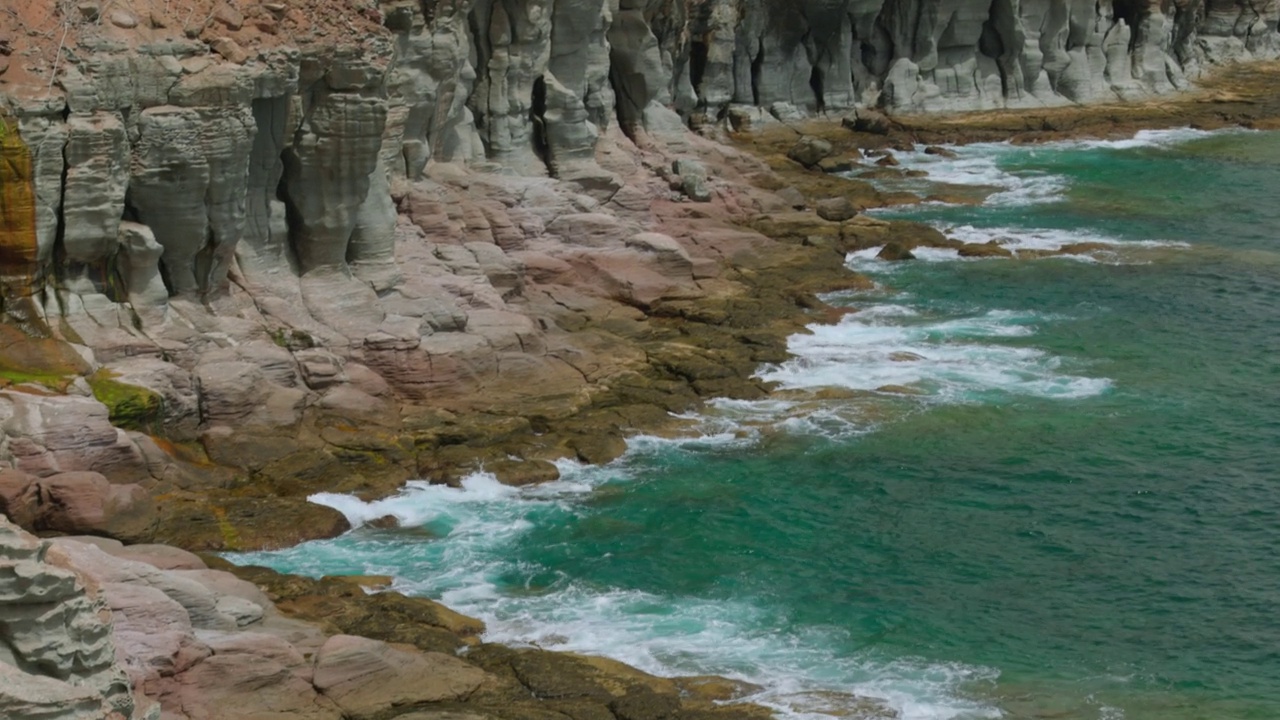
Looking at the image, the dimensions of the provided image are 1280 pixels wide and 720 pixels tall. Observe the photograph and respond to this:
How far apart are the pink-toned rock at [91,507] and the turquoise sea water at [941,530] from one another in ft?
7.68

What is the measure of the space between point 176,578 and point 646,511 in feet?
40.1

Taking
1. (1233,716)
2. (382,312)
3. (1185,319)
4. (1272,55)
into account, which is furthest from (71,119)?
(1272,55)

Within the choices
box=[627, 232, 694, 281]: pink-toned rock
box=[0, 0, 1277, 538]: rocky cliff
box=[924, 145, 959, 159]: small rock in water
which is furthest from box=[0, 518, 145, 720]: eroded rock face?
box=[924, 145, 959, 159]: small rock in water

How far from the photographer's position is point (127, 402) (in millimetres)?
31938

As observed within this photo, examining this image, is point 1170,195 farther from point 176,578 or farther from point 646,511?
point 176,578

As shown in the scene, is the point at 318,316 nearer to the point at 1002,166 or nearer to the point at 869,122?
the point at 1002,166

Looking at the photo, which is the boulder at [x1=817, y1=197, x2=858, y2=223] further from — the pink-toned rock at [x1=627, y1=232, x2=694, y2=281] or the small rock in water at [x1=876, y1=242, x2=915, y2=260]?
the pink-toned rock at [x1=627, y1=232, x2=694, y2=281]

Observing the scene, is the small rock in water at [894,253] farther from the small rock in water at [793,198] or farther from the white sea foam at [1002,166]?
the white sea foam at [1002,166]

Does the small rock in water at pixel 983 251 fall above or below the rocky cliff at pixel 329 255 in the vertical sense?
below

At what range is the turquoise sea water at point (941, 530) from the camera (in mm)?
27406

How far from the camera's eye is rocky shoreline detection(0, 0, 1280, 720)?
75.9 ft

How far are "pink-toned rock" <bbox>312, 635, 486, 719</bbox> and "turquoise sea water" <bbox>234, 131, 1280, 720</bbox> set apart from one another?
134 inches

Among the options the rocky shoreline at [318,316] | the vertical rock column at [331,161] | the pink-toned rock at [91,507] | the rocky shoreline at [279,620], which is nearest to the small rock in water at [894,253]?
the rocky shoreline at [318,316]

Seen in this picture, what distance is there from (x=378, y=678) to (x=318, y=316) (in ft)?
51.4
